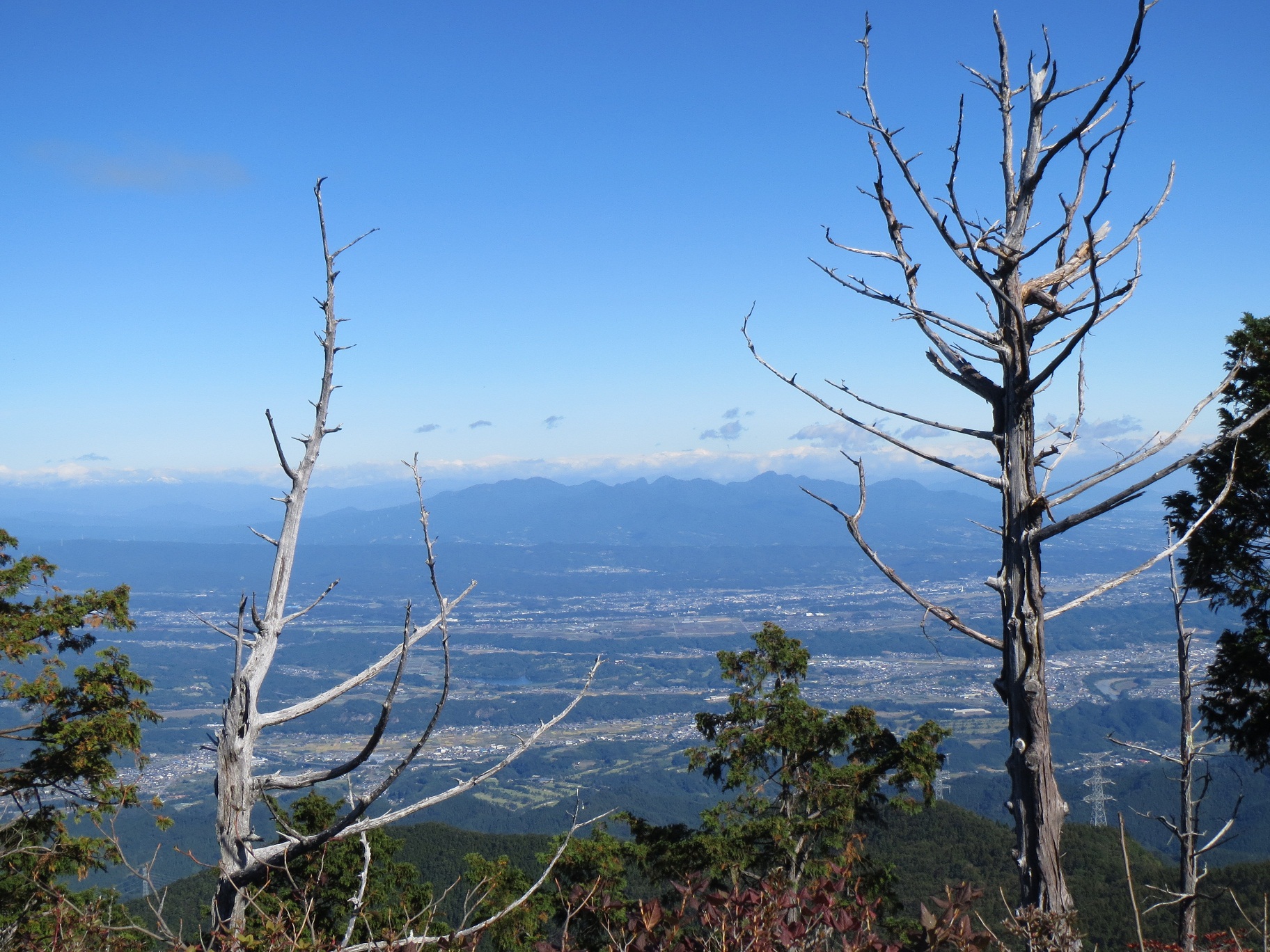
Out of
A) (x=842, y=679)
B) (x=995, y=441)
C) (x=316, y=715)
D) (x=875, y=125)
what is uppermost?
(x=875, y=125)

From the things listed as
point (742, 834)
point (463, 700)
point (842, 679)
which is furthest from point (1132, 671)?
point (742, 834)

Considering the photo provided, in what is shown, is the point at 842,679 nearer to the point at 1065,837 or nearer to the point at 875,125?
the point at 1065,837

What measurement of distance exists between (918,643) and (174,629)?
144705mm

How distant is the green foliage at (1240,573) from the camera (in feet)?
26.3

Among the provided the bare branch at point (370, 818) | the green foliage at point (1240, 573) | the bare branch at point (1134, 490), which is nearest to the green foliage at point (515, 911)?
the green foliage at point (1240, 573)

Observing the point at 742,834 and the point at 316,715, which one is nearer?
the point at 742,834

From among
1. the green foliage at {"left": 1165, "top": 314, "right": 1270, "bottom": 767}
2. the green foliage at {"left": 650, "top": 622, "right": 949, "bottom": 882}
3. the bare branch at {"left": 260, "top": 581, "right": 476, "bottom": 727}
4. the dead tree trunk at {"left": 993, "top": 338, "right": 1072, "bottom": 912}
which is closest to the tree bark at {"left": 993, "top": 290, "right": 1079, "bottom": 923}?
the dead tree trunk at {"left": 993, "top": 338, "right": 1072, "bottom": 912}

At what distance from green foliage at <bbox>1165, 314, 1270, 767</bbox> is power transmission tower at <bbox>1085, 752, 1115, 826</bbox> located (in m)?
36.5

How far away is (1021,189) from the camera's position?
117 inches

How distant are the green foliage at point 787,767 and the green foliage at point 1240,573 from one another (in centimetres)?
442

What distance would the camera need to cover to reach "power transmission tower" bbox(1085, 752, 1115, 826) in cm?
4844

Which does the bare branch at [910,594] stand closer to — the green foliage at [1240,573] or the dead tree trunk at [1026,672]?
the dead tree trunk at [1026,672]

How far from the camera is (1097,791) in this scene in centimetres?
5588

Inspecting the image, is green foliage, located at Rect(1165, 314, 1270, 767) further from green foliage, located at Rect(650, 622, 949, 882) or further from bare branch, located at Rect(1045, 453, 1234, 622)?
bare branch, located at Rect(1045, 453, 1234, 622)
